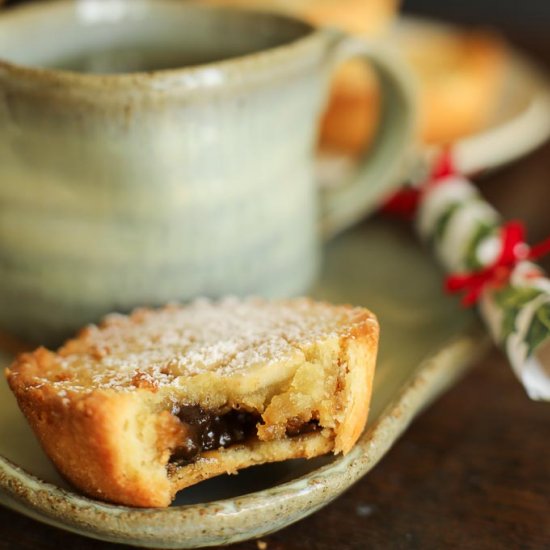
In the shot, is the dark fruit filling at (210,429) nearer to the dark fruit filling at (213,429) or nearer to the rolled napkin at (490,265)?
the dark fruit filling at (213,429)

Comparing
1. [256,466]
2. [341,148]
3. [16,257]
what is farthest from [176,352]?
[341,148]

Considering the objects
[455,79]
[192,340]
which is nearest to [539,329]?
[192,340]

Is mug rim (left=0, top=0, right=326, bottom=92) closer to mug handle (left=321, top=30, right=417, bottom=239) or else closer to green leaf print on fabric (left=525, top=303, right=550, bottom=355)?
mug handle (left=321, top=30, right=417, bottom=239)

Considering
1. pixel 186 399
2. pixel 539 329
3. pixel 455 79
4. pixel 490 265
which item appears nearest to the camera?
pixel 186 399

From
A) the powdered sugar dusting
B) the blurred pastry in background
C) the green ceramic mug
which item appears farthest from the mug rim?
the blurred pastry in background

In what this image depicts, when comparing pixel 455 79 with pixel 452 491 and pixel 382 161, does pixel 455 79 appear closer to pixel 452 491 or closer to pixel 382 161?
pixel 382 161

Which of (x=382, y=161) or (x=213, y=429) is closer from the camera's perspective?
(x=213, y=429)

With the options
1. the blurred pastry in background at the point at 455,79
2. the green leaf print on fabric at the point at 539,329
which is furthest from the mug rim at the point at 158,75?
the blurred pastry in background at the point at 455,79

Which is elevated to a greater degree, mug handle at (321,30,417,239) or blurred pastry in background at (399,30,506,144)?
mug handle at (321,30,417,239)
